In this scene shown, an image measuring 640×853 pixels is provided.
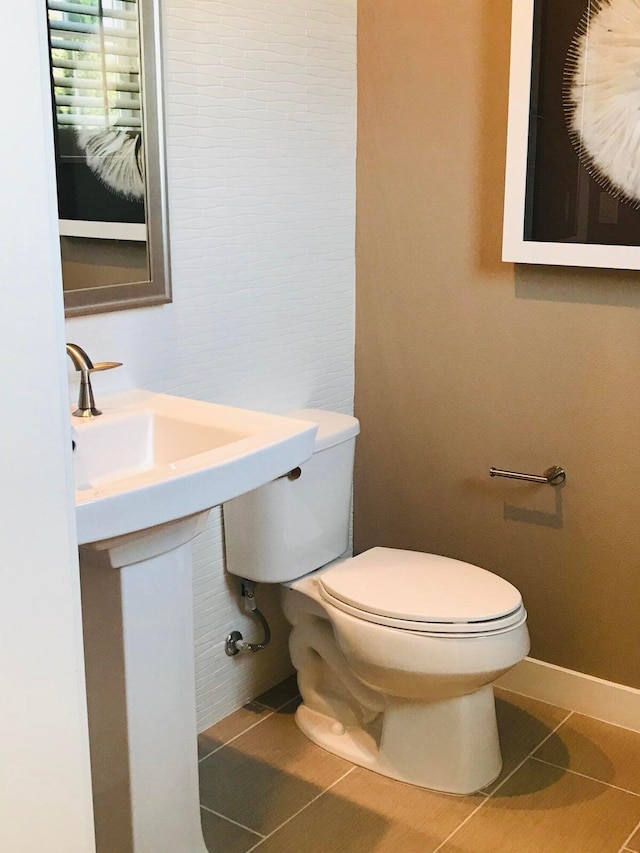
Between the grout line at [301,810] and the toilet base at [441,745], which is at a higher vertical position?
the toilet base at [441,745]

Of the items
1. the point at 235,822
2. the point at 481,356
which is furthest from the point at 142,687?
the point at 481,356

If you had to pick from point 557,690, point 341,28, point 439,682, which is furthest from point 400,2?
point 557,690

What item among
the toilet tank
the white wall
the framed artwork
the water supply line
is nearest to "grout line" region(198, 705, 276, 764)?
the water supply line

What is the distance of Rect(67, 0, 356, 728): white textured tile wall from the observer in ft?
6.73

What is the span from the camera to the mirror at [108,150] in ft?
5.95

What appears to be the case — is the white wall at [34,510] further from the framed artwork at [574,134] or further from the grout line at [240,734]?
the framed artwork at [574,134]

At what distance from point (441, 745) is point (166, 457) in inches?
35.5

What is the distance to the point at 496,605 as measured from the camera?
6.70 feet

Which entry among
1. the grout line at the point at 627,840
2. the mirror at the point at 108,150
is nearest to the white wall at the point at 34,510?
the mirror at the point at 108,150

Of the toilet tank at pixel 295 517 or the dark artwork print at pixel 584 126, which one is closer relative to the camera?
the dark artwork print at pixel 584 126

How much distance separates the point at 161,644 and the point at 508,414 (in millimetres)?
1130

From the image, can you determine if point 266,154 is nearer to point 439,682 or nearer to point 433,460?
point 433,460

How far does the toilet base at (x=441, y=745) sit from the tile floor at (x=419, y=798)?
0.03m

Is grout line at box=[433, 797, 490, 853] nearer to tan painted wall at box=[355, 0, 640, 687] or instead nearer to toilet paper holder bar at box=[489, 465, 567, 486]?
tan painted wall at box=[355, 0, 640, 687]
